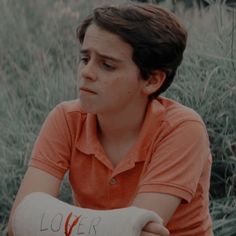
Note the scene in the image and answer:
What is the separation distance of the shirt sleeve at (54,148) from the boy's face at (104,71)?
0.75 ft

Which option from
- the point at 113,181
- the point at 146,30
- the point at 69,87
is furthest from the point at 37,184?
the point at 69,87

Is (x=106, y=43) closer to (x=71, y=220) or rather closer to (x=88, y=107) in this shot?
(x=88, y=107)

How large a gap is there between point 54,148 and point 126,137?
26cm

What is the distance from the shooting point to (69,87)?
15.8 feet

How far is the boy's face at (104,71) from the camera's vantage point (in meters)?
2.82

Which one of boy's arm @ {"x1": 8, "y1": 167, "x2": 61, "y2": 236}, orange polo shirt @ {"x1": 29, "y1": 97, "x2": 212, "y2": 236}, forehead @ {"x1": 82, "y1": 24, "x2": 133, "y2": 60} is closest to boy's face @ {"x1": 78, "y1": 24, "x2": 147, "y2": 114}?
forehead @ {"x1": 82, "y1": 24, "x2": 133, "y2": 60}

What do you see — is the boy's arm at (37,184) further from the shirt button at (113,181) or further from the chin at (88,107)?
the chin at (88,107)

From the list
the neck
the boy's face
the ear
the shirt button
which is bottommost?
the shirt button

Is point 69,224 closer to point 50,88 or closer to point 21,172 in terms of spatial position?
point 21,172

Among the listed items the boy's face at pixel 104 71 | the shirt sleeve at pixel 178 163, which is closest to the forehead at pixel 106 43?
the boy's face at pixel 104 71

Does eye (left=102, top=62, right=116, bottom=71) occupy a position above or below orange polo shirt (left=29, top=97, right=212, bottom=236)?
above

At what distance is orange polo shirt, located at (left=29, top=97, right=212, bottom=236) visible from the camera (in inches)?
112

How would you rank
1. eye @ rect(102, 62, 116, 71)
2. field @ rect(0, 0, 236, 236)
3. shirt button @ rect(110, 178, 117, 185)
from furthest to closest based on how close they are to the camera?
1. field @ rect(0, 0, 236, 236)
2. shirt button @ rect(110, 178, 117, 185)
3. eye @ rect(102, 62, 116, 71)

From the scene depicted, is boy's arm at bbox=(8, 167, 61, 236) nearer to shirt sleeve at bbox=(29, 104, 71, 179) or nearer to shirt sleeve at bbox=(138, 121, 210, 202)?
shirt sleeve at bbox=(29, 104, 71, 179)
